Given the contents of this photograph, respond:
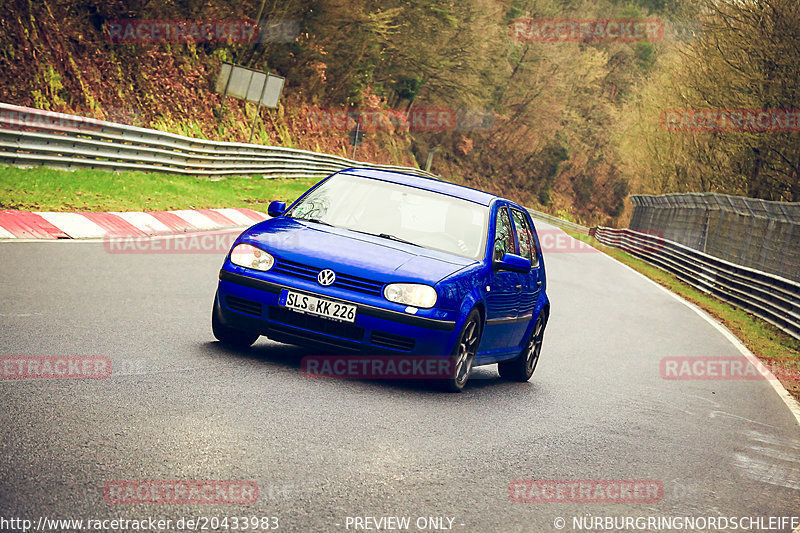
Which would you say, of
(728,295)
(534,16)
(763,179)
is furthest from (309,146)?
(534,16)

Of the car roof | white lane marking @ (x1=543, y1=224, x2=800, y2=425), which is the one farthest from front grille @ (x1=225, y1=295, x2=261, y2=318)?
white lane marking @ (x1=543, y1=224, x2=800, y2=425)

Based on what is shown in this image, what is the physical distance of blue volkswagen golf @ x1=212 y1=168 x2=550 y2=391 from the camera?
7.46 m

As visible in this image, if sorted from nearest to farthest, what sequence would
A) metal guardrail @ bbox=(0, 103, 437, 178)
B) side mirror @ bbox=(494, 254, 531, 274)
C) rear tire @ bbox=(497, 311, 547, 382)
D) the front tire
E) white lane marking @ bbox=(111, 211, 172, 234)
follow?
1. the front tire
2. side mirror @ bbox=(494, 254, 531, 274)
3. rear tire @ bbox=(497, 311, 547, 382)
4. white lane marking @ bbox=(111, 211, 172, 234)
5. metal guardrail @ bbox=(0, 103, 437, 178)

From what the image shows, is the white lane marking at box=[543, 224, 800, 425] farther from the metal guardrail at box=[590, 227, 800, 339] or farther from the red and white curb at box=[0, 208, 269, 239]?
the red and white curb at box=[0, 208, 269, 239]

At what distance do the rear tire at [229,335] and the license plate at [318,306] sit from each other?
2.27 feet

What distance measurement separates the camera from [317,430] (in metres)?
6.00

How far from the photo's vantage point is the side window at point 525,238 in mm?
9719

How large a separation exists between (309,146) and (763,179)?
22.8 m

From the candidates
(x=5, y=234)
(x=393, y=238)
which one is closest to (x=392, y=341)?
(x=393, y=238)

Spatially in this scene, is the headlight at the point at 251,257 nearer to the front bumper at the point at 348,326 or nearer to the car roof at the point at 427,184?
the front bumper at the point at 348,326

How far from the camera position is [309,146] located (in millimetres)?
51031

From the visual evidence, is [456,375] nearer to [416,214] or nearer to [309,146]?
[416,214]

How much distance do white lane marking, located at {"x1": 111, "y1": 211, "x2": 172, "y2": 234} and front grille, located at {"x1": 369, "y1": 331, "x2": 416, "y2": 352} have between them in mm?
9787

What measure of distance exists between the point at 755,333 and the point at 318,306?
44.1 feet
